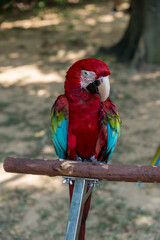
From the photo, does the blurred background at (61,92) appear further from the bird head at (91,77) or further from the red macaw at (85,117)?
the bird head at (91,77)

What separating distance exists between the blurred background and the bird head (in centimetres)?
134

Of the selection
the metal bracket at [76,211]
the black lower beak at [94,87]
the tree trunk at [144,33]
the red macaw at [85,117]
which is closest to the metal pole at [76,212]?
the metal bracket at [76,211]

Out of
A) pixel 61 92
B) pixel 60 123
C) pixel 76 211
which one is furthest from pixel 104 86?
pixel 61 92

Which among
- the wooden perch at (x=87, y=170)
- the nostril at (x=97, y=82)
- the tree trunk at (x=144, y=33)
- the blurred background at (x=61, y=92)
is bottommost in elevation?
the blurred background at (x=61, y=92)

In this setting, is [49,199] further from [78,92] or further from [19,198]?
[78,92]

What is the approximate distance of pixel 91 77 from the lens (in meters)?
1.48

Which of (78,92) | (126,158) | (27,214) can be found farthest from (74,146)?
(126,158)

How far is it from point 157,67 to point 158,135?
2015 mm

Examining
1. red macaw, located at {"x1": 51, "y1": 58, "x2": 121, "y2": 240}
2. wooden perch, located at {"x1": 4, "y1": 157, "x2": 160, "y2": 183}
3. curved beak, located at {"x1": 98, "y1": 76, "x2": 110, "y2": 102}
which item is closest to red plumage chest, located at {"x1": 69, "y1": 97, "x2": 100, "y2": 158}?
red macaw, located at {"x1": 51, "y1": 58, "x2": 121, "y2": 240}

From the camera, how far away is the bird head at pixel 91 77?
1450mm

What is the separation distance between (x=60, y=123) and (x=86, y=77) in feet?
1.05

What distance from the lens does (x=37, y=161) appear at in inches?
46.5

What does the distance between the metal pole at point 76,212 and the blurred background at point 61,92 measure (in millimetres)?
1362

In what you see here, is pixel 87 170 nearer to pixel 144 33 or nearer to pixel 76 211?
pixel 76 211
